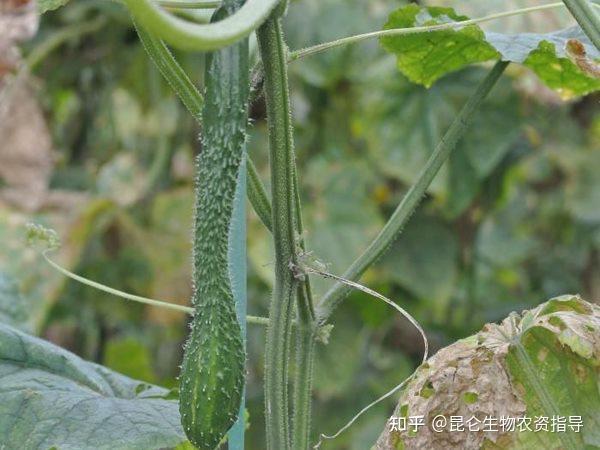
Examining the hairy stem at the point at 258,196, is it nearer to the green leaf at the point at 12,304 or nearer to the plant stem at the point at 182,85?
the plant stem at the point at 182,85

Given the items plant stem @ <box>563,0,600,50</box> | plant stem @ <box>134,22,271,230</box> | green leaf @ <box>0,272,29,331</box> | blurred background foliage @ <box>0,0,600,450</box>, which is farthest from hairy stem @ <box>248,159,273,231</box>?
blurred background foliage @ <box>0,0,600,450</box>

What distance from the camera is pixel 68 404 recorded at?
769 millimetres

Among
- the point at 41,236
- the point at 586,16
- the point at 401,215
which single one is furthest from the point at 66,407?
the point at 586,16

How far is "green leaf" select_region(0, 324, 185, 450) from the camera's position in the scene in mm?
737

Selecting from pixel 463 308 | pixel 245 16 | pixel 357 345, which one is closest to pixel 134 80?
pixel 357 345

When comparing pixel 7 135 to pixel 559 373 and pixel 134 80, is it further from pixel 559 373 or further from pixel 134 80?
pixel 559 373

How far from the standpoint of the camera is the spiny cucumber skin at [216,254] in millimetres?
612

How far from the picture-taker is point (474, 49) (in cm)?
96

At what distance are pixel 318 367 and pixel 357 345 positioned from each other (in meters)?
0.10

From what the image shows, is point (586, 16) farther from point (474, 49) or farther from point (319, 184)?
point (319, 184)

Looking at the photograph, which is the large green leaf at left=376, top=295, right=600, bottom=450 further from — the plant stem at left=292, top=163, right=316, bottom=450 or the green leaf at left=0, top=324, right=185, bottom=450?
the green leaf at left=0, top=324, right=185, bottom=450

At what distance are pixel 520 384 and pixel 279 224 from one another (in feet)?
0.78

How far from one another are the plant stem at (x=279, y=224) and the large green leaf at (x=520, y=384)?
97 millimetres

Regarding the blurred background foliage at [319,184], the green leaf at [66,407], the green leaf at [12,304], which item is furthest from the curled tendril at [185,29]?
the blurred background foliage at [319,184]
